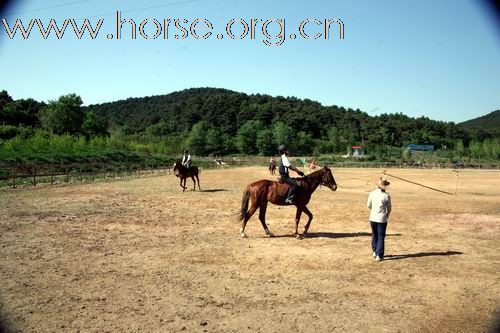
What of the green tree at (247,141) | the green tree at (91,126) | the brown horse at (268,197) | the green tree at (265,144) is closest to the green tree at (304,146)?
the green tree at (265,144)

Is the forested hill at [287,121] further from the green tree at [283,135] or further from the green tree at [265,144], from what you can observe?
the green tree at [265,144]

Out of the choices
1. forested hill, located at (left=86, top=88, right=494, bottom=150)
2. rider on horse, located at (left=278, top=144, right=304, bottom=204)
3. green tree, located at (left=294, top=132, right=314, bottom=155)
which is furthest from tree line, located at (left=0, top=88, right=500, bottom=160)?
rider on horse, located at (left=278, top=144, right=304, bottom=204)

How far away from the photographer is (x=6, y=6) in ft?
26.5

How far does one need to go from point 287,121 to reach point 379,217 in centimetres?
14350

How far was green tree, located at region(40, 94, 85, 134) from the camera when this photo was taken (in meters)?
63.4

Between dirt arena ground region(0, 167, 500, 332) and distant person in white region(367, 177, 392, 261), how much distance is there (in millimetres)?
300

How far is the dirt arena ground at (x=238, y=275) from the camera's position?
4941 millimetres

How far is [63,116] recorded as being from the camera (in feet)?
212

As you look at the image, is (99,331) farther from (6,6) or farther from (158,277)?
(6,6)

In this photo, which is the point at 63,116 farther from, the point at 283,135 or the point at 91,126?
the point at 283,135

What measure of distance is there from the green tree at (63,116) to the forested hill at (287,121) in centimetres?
5622

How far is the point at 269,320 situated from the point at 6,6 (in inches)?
336

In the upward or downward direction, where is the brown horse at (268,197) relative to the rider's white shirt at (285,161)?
downward

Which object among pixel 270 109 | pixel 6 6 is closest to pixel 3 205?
pixel 6 6
